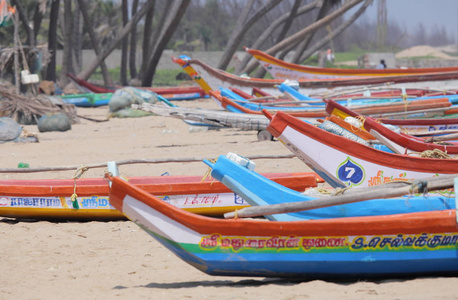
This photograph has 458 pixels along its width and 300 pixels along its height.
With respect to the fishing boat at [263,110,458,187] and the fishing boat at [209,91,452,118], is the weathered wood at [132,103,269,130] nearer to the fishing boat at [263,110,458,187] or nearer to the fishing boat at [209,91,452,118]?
the fishing boat at [209,91,452,118]

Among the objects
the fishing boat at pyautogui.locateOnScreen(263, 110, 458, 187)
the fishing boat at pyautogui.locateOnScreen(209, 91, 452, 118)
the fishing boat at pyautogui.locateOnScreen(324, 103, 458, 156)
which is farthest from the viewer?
the fishing boat at pyautogui.locateOnScreen(209, 91, 452, 118)

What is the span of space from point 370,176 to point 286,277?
178cm

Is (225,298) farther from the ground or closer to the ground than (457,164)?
closer to the ground

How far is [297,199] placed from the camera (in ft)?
14.4

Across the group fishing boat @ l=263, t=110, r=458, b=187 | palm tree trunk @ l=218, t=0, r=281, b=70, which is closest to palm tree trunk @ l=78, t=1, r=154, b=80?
palm tree trunk @ l=218, t=0, r=281, b=70

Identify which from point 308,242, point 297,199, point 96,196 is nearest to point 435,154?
point 297,199

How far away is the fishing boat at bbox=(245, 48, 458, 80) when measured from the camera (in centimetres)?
1639

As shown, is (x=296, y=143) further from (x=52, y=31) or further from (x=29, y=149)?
(x=52, y=31)

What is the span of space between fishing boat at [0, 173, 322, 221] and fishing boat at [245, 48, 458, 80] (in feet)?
35.4

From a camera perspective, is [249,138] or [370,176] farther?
[249,138]

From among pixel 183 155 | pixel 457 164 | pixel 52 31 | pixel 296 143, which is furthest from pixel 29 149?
pixel 52 31

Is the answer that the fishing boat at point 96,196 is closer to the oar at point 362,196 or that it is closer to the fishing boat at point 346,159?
the fishing boat at point 346,159

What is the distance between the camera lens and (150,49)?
24516 mm

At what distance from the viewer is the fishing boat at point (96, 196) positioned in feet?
20.7
